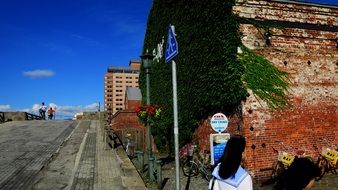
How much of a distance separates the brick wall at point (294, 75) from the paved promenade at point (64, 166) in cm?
417

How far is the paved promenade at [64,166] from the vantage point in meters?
12.7

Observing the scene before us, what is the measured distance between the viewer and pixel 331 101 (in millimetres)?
14453

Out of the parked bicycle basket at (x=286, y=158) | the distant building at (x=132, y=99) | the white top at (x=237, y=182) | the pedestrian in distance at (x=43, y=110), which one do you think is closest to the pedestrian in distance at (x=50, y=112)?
the pedestrian in distance at (x=43, y=110)

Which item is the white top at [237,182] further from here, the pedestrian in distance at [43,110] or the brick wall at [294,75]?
the pedestrian in distance at [43,110]

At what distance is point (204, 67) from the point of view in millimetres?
14805

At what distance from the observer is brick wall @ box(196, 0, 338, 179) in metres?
13.1

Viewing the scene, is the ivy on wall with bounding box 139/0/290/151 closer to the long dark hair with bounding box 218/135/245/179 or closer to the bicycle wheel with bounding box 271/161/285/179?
the bicycle wheel with bounding box 271/161/285/179

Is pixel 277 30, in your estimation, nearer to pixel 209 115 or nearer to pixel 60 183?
pixel 209 115

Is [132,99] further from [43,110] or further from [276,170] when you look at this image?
[276,170]

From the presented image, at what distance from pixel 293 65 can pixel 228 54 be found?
249 centimetres

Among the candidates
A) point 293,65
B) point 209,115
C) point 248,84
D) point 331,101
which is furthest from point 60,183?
point 331,101

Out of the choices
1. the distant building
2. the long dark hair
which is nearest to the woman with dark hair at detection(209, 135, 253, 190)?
the long dark hair

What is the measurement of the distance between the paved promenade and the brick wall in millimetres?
4172

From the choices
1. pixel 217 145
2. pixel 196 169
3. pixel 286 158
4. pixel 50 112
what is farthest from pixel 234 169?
pixel 50 112
